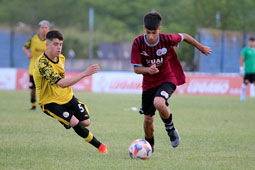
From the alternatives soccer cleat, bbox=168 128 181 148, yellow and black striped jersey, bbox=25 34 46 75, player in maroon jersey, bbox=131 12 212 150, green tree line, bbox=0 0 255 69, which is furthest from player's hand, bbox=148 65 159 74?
green tree line, bbox=0 0 255 69

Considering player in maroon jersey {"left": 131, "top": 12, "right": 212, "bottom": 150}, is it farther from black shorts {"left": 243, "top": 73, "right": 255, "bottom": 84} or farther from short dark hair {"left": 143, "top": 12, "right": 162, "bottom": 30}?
black shorts {"left": 243, "top": 73, "right": 255, "bottom": 84}

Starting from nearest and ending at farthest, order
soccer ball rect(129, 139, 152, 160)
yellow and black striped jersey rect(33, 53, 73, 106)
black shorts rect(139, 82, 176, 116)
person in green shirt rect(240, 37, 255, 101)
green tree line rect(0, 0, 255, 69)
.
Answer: soccer ball rect(129, 139, 152, 160)
yellow and black striped jersey rect(33, 53, 73, 106)
black shorts rect(139, 82, 176, 116)
person in green shirt rect(240, 37, 255, 101)
green tree line rect(0, 0, 255, 69)

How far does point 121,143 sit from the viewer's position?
730 cm

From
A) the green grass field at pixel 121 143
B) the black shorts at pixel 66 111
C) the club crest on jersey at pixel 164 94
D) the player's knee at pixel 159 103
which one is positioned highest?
the club crest on jersey at pixel 164 94

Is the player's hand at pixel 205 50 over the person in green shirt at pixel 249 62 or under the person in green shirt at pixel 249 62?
over

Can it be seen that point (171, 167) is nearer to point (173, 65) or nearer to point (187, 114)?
point (173, 65)

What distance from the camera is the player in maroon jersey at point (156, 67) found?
618 cm

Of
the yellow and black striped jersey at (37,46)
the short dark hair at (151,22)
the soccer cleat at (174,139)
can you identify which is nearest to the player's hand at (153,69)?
the short dark hair at (151,22)

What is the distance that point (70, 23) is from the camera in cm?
5628

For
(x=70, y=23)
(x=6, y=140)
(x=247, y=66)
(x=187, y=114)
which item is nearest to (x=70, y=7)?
(x=70, y=23)

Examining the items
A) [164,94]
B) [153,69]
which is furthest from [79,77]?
[164,94]

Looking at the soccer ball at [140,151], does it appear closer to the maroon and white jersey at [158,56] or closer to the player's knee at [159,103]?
the player's knee at [159,103]

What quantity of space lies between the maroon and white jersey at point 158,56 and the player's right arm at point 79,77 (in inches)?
34.6

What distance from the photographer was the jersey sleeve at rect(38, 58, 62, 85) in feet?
19.7
